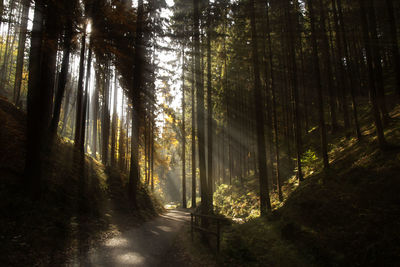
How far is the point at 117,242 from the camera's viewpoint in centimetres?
759

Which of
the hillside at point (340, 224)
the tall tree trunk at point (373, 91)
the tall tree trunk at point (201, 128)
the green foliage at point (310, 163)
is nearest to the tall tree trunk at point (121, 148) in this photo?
the tall tree trunk at point (201, 128)

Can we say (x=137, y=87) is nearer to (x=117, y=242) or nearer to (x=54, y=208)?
(x=54, y=208)

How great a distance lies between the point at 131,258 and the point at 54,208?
4.01m

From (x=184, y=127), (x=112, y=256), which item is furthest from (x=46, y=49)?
(x=184, y=127)

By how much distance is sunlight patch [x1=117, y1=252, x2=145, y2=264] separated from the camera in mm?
5967

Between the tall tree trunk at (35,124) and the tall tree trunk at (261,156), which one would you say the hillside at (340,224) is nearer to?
the tall tree trunk at (261,156)

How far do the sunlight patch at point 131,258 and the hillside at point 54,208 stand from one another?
1.12m

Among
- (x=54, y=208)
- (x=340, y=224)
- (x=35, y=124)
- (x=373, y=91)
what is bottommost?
(x=340, y=224)

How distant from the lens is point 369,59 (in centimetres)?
935

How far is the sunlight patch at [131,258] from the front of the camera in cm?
597

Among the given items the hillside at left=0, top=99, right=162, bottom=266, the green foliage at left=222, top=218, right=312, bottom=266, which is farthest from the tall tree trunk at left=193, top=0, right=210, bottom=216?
the hillside at left=0, top=99, right=162, bottom=266

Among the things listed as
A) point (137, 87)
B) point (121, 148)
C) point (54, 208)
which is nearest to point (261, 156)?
point (137, 87)

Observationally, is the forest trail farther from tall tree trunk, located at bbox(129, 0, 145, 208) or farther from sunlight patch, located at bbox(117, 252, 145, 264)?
tall tree trunk, located at bbox(129, 0, 145, 208)

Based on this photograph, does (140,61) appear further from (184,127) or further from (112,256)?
(112,256)
